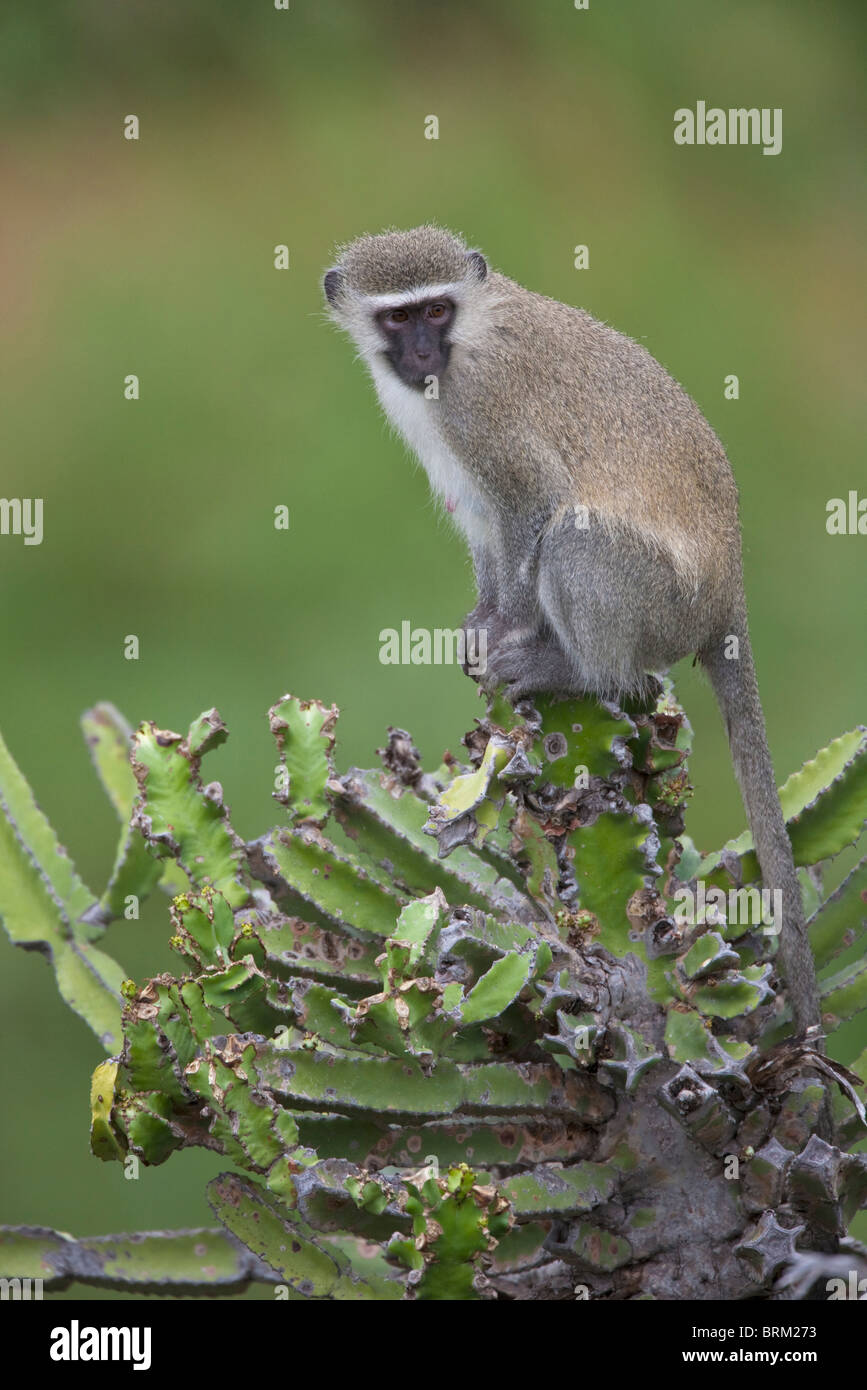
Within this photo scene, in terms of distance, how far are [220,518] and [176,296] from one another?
3.72ft

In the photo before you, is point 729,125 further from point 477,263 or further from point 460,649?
point 460,649

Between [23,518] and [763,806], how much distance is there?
4.73 m

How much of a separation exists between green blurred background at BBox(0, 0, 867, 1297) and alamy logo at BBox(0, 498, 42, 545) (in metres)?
0.07

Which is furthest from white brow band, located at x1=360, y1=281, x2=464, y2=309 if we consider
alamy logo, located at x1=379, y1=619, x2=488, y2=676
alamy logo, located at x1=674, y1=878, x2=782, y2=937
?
alamy logo, located at x1=674, y1=878, x2=782, y2=937

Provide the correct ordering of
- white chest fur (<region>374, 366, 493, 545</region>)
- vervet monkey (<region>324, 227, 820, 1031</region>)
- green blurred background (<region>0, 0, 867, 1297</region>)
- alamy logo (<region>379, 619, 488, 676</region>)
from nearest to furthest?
vervet monkey (<region>324, 227, 820, 1031</region>) < alamy logo (<region>379, 619, 488, 676</region>) < white chest fur (<region>374, 366, 493, 545</region>) < green blurred background (<region>0, 0, 867, 1297</region>)

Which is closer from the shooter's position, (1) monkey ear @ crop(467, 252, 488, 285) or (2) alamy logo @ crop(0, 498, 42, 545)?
(1) monkey ear @ crop(467, 252, 488, 285)

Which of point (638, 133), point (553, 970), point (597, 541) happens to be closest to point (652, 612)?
point (597, 541)

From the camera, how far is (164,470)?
7.53 m

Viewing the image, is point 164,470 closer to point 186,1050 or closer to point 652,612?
point 652,612

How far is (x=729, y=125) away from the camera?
24.5ft

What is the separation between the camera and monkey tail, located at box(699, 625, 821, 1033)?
318 centimetres

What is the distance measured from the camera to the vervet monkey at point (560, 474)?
152 inches

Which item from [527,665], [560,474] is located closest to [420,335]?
[560,474]
